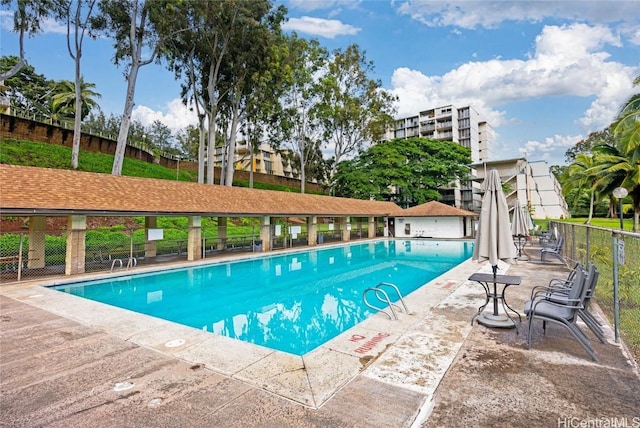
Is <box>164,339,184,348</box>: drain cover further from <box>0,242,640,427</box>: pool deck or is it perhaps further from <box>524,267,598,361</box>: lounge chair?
<box>524,267,598,361</box>: lounge chair

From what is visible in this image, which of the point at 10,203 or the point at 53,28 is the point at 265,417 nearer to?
the point at 10,203

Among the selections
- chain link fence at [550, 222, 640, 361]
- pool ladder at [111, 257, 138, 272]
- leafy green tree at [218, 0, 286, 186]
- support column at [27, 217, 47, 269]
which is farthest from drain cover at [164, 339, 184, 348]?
leafy green tree at [218, 0, 286, 186]

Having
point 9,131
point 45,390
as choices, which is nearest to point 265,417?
point 45,390

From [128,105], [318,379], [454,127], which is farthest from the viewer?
[454,127]

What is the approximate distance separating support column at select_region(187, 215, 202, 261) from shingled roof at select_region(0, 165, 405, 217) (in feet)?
2.69

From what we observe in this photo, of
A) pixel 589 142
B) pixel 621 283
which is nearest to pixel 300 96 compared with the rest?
pixel 621 283

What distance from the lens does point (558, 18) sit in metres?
14.6

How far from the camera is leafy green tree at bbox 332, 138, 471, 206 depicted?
120ft

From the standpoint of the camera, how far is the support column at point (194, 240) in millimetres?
15586

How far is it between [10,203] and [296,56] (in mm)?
22080

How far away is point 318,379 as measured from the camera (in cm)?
373

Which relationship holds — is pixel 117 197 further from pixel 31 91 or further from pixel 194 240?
pixel 31 91

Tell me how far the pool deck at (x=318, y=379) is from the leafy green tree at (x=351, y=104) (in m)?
29.0

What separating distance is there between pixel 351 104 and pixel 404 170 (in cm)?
998
